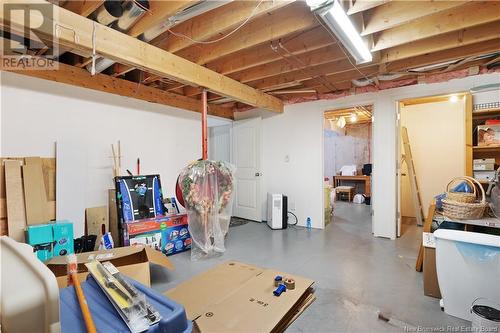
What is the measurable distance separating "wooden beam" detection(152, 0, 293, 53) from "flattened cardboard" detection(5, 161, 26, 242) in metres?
2.11

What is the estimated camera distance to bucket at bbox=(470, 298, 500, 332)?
4.97ft

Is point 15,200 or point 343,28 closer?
point 343,28

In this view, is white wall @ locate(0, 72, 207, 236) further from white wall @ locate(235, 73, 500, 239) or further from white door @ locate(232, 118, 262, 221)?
white wall @ locate(235, 73, 500, 239)

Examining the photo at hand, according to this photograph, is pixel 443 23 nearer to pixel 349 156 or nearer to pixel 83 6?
pixel 83 6

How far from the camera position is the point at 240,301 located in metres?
1.60

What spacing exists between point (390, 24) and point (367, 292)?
2467 mm

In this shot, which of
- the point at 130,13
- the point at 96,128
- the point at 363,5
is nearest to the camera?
the point at 363,5

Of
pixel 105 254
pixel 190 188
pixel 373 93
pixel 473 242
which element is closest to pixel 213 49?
pixel 190 188

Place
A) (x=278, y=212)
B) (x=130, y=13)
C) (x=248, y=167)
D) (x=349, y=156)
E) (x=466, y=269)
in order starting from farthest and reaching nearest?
(x=349, y=156)
(x=248, y=167)
(x=278, y=212)
(x=130, y=13)
(x=466, y=269)

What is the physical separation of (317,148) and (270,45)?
225 centimetres

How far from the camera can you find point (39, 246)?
102 inches

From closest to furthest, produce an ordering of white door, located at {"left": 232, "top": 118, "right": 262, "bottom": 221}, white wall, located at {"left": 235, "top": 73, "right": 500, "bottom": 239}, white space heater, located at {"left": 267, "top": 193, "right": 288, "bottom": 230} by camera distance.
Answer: white wall, located at {"left": 235, "top": 73, "right": 500, "bottom": 239} < white space heater, located at {"left": 267, "top": 193, "right": 288, "bottom": 230} < white door, located at {"left": 232, "top": 118, "right": 262, "bottom": 221}

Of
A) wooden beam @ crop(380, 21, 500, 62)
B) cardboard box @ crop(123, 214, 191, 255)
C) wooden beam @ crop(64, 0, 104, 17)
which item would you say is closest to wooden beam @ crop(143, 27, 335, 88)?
wooden beam @ crop(380, 21, 500, 62)

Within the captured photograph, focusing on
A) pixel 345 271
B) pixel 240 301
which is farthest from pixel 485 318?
pixel 240 301
